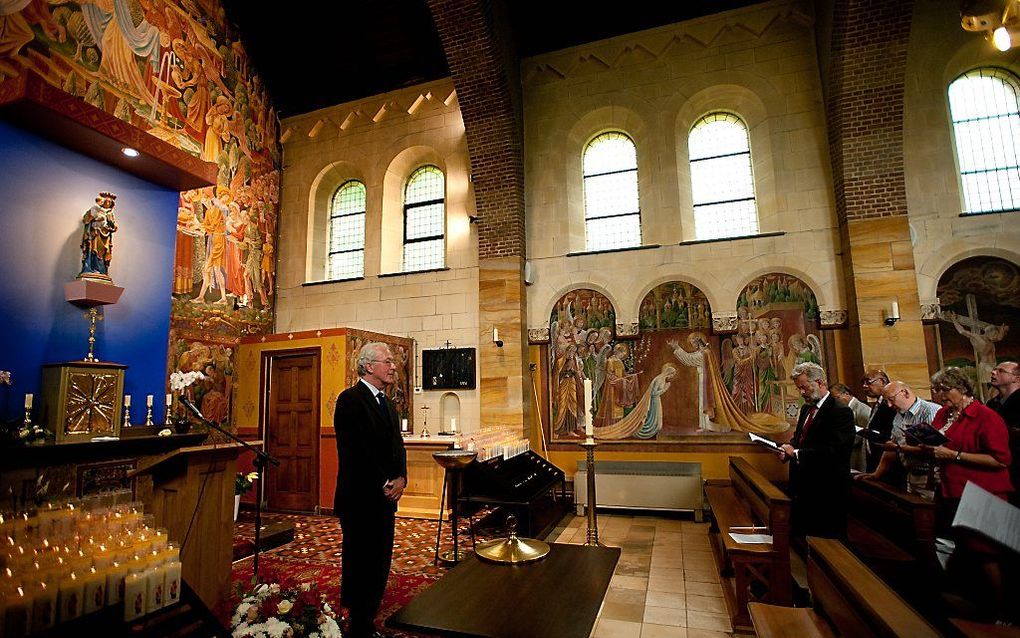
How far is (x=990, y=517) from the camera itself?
1874 mm

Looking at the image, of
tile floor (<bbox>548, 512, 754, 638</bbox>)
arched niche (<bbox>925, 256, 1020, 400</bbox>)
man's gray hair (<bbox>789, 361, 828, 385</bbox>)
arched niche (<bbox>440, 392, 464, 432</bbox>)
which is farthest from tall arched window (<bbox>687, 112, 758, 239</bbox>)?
arched niche (<bbox>440, 392, 464, 432</bbox>)

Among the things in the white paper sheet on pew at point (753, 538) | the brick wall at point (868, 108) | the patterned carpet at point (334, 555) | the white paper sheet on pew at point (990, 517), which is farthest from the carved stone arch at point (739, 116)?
the white paper sheet on pew at point (990, 517)

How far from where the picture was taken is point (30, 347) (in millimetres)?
5234

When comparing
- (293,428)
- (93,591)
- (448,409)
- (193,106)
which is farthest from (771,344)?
(193,106)

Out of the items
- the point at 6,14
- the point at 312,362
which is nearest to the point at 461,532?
the point at 312,362

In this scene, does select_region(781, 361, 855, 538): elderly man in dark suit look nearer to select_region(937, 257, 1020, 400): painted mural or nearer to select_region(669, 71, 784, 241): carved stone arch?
select_region(937, 257, 1020, 400): painted mural

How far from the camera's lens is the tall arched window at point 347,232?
10.7m

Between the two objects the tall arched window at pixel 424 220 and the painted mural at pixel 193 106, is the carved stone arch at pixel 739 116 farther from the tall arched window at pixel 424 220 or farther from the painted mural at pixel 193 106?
the painted mural at pixel 193 106

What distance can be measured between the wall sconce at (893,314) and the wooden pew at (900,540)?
295 cm

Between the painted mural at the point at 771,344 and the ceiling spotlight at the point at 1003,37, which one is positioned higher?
the ceiling spotlight at the point at 1003,37

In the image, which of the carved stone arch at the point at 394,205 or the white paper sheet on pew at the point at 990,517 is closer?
the white paper sheet on pew at the point at 990,517

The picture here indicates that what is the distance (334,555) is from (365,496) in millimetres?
2851

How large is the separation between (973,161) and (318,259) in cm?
1092

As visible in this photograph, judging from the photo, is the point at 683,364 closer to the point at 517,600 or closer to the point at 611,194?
the point at 611,194
